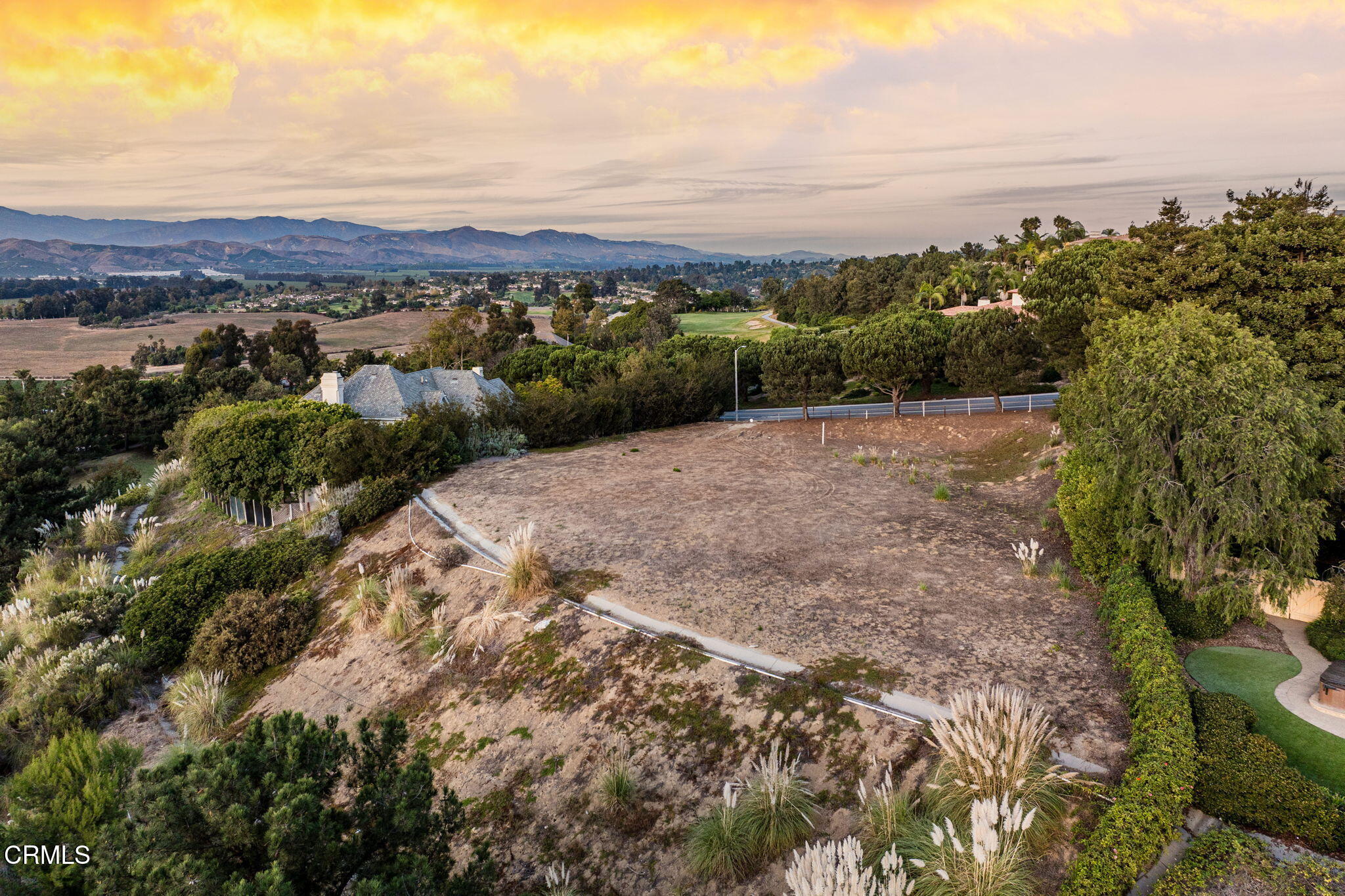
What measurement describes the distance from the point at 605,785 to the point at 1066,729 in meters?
5.57

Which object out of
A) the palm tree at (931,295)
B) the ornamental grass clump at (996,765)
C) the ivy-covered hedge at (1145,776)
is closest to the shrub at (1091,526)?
the ivy-covered hedge at (1145,776)

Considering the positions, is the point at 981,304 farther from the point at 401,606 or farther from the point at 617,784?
the point at 617,784

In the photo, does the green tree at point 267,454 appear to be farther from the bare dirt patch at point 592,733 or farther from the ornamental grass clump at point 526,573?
the ornamental grass clump at point 526,573

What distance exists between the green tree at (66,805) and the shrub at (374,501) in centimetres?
1031

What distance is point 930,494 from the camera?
63.7 feet

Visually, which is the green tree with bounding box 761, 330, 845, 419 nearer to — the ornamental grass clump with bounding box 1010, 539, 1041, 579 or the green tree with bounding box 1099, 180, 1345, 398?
the green tree with bounding box 1099, 180, 1345, 398

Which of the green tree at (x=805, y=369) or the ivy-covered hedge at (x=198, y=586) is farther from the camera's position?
the green tree at (x=805, y=369)

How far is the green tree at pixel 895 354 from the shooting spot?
30.2 meters

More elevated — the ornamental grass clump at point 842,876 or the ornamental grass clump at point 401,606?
the ornamental grass clump at point 842,876

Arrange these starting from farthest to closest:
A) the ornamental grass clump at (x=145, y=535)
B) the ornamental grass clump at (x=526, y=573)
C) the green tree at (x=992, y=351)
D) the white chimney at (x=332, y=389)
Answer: the white chimney at (x=332, y=389)
the green tree at (x=992, y=351)
the ornamental grass clump at (x=145, y=535)
the ornamental grass clump at (x=526, y=573)

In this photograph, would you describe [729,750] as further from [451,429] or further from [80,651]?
[451,429]

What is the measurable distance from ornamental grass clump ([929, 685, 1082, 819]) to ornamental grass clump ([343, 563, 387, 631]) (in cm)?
1106

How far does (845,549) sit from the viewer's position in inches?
590

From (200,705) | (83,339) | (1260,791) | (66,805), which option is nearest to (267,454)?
(200,705)
